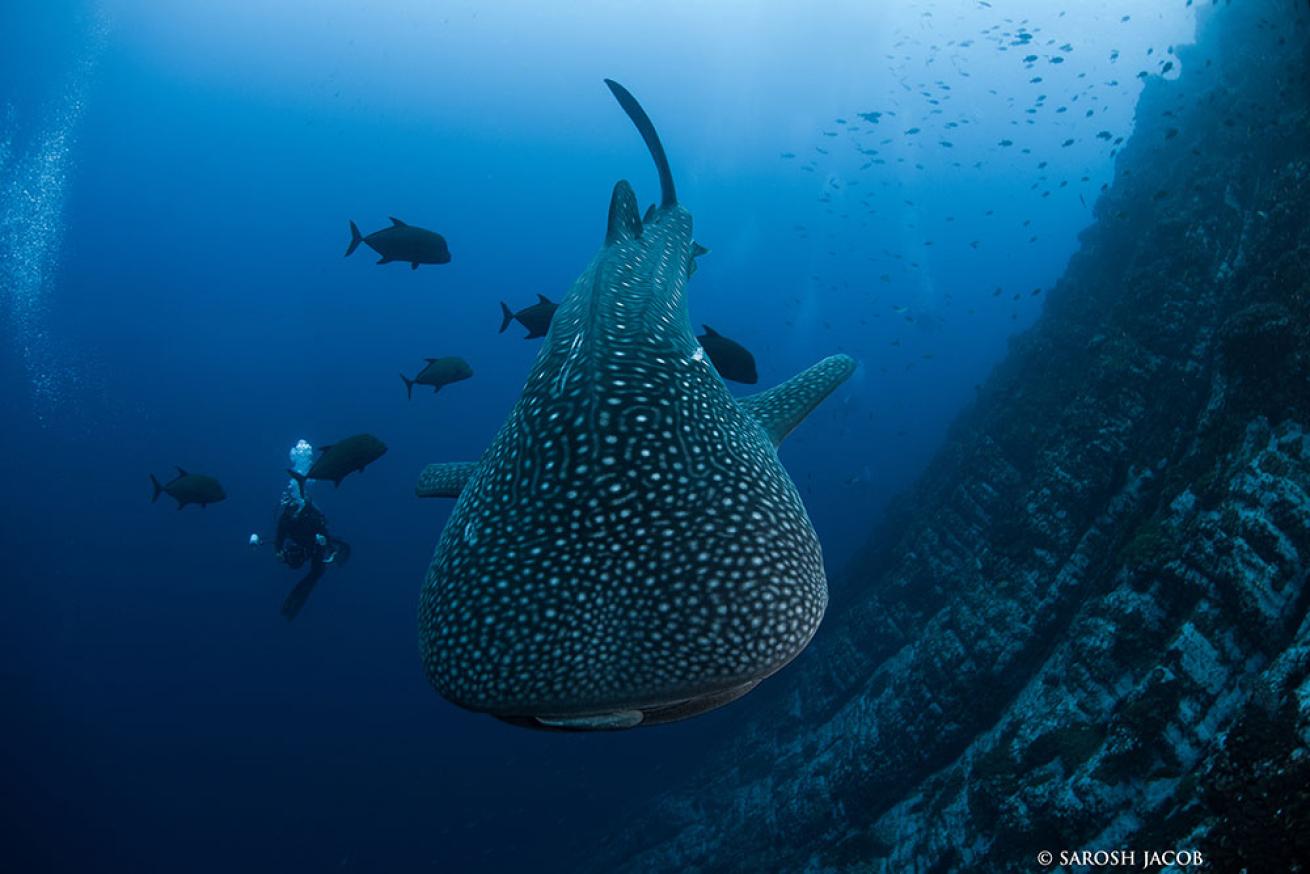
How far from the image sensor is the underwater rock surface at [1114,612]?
4941 millimetres

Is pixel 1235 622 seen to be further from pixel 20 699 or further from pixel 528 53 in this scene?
pixel 528 53

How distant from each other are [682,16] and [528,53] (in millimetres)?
27754

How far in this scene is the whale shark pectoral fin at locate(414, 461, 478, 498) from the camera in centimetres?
561

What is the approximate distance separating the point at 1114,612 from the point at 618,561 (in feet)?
22.8

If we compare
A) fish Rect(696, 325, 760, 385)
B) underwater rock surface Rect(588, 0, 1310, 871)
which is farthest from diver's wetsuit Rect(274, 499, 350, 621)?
underwater rock surface Rect(588, 0, 1310, 871)

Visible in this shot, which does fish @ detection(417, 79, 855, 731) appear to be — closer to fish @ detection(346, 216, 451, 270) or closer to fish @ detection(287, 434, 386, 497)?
fish @ detection(287, 434, 386, 497)

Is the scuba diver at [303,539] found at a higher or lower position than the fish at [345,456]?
lower

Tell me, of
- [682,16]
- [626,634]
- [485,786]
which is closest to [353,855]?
[485,786]

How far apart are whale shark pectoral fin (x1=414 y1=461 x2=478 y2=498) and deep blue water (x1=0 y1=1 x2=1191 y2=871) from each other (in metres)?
18.6

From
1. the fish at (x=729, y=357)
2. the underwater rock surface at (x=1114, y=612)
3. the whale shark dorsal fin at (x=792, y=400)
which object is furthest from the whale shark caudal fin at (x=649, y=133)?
the underwater rock surface at (x=1114, y=612)

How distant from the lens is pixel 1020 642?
8.58 meters

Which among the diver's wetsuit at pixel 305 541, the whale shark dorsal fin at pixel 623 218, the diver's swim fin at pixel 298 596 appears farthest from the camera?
the diver's wetsuit at pixel 305 541

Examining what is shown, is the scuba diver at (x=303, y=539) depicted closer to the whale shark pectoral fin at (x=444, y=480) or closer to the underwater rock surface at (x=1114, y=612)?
the whale shark pectoral fin at (x=444, y=480)

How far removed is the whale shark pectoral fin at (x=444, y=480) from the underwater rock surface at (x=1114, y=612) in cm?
584
